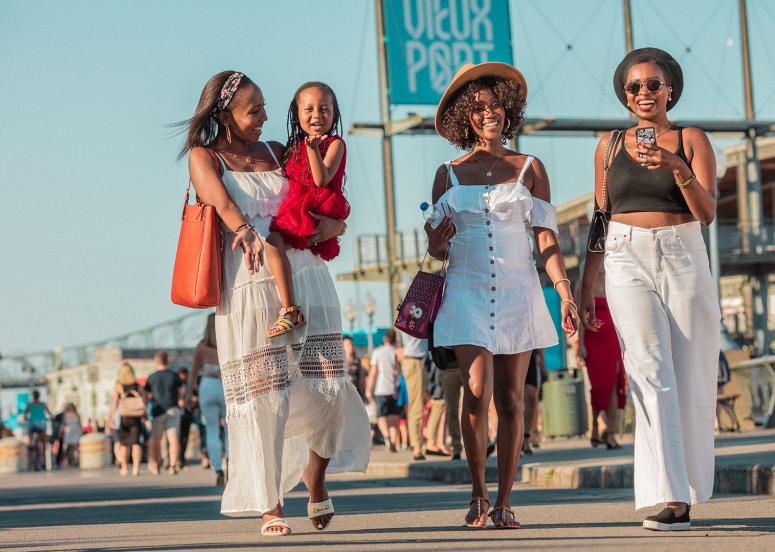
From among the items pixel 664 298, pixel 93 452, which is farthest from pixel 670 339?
pixel 93 452

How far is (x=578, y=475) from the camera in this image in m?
11.7

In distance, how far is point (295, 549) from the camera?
641 cm

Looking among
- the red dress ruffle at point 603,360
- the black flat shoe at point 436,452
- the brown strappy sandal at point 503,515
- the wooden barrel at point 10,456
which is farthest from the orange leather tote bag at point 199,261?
the wooden barrel at point 10,456

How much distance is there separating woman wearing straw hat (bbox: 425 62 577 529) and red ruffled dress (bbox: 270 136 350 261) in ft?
1.72

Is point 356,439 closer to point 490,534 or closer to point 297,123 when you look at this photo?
point 490,534

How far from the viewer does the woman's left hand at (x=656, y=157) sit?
6.59 m

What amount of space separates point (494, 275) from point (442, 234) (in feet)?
1.06

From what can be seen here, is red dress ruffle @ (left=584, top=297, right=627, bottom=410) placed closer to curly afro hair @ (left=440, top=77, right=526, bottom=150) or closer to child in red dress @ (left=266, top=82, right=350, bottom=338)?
curly afro hair @ (left=440, top=77, right=526, bottom=150)

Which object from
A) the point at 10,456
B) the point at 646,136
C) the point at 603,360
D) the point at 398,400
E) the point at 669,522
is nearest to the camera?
the point at 646,136

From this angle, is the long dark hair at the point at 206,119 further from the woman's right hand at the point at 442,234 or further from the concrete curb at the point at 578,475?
the concrete curb at the point at 578,475

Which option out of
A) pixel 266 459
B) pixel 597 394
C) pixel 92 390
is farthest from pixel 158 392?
pixel 92 390

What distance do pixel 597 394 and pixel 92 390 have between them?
9046 cm

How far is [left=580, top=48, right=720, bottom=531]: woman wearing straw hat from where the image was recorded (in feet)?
22.5

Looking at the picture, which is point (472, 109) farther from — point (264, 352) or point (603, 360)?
point (603, 360)
